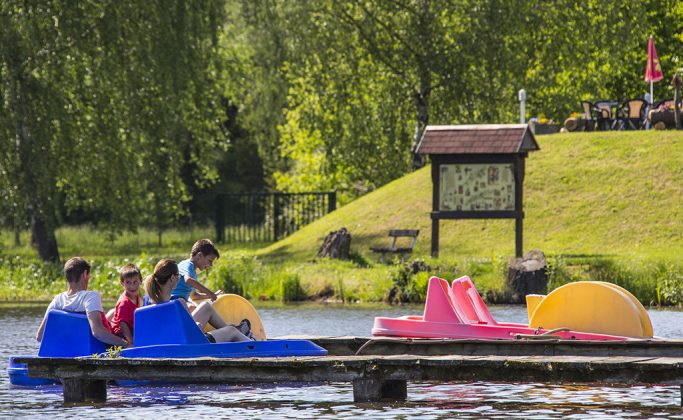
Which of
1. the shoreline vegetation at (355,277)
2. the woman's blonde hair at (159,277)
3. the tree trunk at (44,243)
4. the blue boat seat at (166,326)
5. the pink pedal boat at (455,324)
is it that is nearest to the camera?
the woman's blonde hair at (159,277)

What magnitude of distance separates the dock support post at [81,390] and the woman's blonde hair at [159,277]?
1111 millimetres

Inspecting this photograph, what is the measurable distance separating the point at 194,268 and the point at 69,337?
182 cm

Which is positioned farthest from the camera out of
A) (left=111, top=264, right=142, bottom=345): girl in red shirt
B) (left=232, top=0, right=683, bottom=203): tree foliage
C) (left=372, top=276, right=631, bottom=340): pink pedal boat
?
(left=232, top=0, right=683, bottom=203): tree foliage

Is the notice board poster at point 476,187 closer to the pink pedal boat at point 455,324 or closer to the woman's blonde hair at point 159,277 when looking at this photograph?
the pink pedal boat at point 455,324

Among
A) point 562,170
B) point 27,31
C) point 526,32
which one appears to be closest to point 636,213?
point 562,170

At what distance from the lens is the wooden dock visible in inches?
591

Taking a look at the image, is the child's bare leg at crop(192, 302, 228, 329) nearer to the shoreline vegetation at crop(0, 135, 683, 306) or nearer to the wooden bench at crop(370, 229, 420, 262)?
the shoreline vegetation at crop(0, 135, 683, 306)

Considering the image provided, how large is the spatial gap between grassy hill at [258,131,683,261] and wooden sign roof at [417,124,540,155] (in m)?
2.95

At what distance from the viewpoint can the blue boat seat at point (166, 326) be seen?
16.8 meters

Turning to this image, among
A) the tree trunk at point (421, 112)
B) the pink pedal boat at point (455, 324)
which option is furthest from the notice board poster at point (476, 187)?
the tree trunk at point (421, 112)

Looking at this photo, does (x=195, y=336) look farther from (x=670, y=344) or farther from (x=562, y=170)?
(x=562, y=170)

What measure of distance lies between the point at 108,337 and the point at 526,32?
32.2 metres

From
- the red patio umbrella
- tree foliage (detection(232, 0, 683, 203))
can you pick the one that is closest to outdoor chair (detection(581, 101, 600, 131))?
the red patio umbrella

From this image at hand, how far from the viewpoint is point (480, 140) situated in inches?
1332
